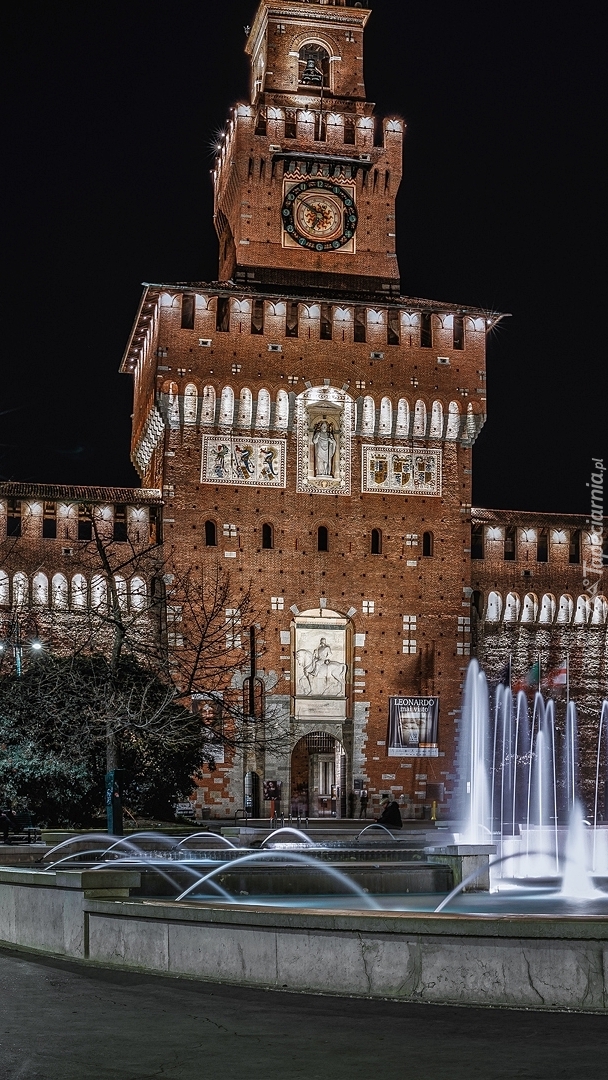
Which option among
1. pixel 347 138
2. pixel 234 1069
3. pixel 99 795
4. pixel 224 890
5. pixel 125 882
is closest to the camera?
pixel 234 1069

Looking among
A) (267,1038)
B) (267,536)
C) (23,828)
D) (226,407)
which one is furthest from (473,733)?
(267,1038)

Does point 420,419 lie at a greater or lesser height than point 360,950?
greater

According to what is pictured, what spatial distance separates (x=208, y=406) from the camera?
40125 mm

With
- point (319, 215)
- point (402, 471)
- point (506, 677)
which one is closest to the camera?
point (506, 677)

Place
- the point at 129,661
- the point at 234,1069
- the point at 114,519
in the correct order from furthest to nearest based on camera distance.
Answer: the point at 114,519, the point at 129,661, the point at 234,1069

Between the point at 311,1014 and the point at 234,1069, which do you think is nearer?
the point at 234,1069

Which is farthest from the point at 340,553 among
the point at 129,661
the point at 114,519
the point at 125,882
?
the point at 125,882

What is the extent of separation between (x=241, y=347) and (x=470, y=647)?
10.2m

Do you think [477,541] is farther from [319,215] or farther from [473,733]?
[319,215]

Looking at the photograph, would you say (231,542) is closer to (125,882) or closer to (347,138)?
(347,138)

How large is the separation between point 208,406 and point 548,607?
10.9 metres

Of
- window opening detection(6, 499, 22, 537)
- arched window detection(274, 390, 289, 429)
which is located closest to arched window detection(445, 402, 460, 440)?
arched window detection(274, 390, 289, 429)

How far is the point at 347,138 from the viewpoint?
145 feet

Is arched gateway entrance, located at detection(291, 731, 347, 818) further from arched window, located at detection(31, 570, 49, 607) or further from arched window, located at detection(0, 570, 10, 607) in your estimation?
arched window, located at detection(0, 570, 10, 607)
